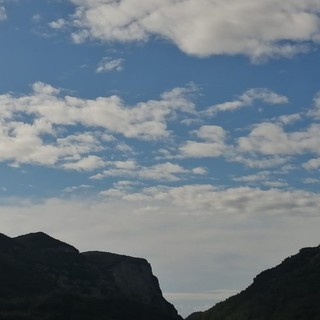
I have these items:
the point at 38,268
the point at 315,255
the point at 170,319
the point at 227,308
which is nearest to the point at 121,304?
the point at 170,319

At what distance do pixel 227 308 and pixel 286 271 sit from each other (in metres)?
29.3

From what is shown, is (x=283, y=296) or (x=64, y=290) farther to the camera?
Answer: (x=64, y=290)

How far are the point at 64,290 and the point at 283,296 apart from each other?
68795mm

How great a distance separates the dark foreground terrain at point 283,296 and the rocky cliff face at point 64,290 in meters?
19.6

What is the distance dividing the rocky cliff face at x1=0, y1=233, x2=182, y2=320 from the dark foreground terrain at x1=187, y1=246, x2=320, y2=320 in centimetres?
1961

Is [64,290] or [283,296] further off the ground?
[64,290]

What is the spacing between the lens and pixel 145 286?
654ft

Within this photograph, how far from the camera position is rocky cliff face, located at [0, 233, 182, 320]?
12419 cm

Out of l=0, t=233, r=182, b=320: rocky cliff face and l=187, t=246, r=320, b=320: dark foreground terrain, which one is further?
l=0, t=233, r=182, b=320: rocky cliff face

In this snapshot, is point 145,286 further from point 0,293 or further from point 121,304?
point 0,293

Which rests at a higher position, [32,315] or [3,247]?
[3,247]

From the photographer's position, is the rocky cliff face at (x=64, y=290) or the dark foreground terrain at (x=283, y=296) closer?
the dark foreground terrain at (x=283, y=296)

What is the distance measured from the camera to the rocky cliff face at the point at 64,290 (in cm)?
12419

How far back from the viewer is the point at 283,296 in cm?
13188
